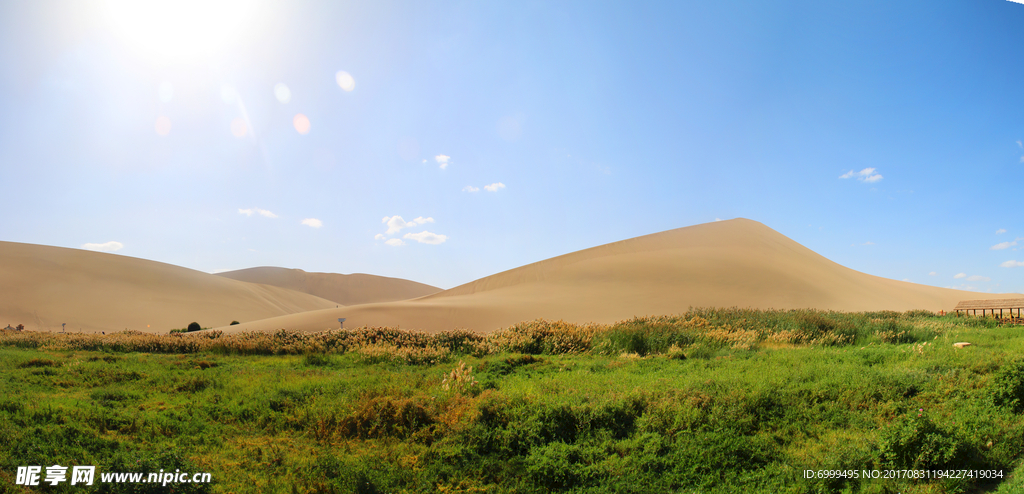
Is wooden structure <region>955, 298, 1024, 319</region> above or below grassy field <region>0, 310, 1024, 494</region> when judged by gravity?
above

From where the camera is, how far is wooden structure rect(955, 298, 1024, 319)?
59.2 feet

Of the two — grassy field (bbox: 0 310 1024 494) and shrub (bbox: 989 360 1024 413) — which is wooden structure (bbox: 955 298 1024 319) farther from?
shrub (bbox: 989 360 1024 413)

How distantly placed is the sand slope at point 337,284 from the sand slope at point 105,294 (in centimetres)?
5894

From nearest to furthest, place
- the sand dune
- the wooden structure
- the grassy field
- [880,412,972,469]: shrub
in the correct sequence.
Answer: [880,412,972,469]: shrub < the grassy field < the wooden structure < the sand dune

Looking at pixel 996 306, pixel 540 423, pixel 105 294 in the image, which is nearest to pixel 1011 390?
pixel 540 423

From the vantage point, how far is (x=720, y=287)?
41.3 meters

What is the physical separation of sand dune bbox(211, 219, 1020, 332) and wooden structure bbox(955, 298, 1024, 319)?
16.0 meters

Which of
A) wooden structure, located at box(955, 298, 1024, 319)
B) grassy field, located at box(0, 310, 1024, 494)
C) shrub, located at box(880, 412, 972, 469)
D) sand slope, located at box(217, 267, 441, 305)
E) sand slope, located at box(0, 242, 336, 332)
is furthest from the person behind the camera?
sand slope, located at box(217, 267, 441, 305)

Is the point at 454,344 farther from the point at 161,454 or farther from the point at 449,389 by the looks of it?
the point at 161,454

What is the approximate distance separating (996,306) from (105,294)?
222 ft

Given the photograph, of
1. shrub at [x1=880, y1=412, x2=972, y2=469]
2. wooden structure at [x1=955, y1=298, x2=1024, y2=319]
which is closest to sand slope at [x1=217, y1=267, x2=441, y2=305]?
wooden structure at [x1=955, y1=298, x2=1024, y2=319]

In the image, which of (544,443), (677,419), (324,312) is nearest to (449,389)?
(544,443)

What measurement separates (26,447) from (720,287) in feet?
143

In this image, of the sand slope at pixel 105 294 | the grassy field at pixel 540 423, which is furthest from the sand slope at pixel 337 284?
the grassy field at pixel 540 423
